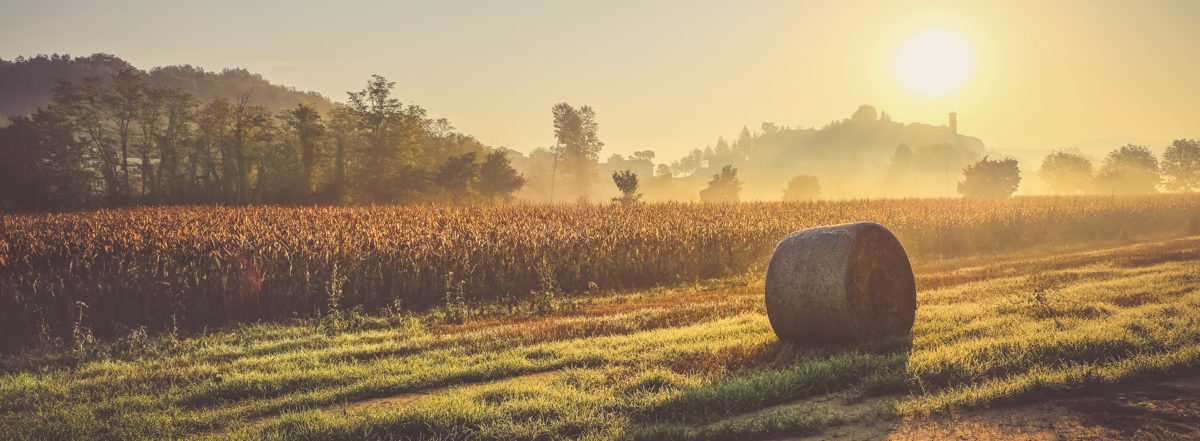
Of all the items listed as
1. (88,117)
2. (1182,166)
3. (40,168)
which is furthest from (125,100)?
(1182,166)

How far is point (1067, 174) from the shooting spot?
13238cm

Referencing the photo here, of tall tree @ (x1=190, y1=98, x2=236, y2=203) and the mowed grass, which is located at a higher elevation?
tall tree @ (x1=190, y1=98, x2=236, y2=203)

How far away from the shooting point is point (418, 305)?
15.6m

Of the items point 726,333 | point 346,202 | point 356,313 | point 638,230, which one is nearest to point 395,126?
point 346,202

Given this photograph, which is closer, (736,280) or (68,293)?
(68,293)

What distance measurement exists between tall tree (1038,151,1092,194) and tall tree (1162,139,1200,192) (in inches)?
525

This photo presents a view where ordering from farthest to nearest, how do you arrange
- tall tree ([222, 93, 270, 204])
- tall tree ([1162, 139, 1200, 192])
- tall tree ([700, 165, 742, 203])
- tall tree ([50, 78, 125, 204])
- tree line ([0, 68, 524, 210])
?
1. tall tree ([1162, 139, 1200, 192])
2. tall tree ([700, 165, 742, 203])
3. tall tree ([50, 78, 125, 204])
4. tall tree ([222, 93, 270, 204])
5. tree line ([0, 68, 524, 210])

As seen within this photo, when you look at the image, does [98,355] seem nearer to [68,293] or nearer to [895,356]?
[68,293]

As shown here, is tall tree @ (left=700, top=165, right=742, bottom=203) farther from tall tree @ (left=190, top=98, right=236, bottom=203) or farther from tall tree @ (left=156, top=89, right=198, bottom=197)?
tall tree @ (left=156, top=89, right=198, bottom=197)

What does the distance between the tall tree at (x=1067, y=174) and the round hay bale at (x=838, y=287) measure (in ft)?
466

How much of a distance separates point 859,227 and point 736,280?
9166 millimetres

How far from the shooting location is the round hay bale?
31.2 feet

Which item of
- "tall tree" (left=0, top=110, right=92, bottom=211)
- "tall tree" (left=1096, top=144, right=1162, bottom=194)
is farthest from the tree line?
"tall tree" (left=1096, top=144, right=1162, bottom=194)

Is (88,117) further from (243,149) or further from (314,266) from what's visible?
(314,266)
